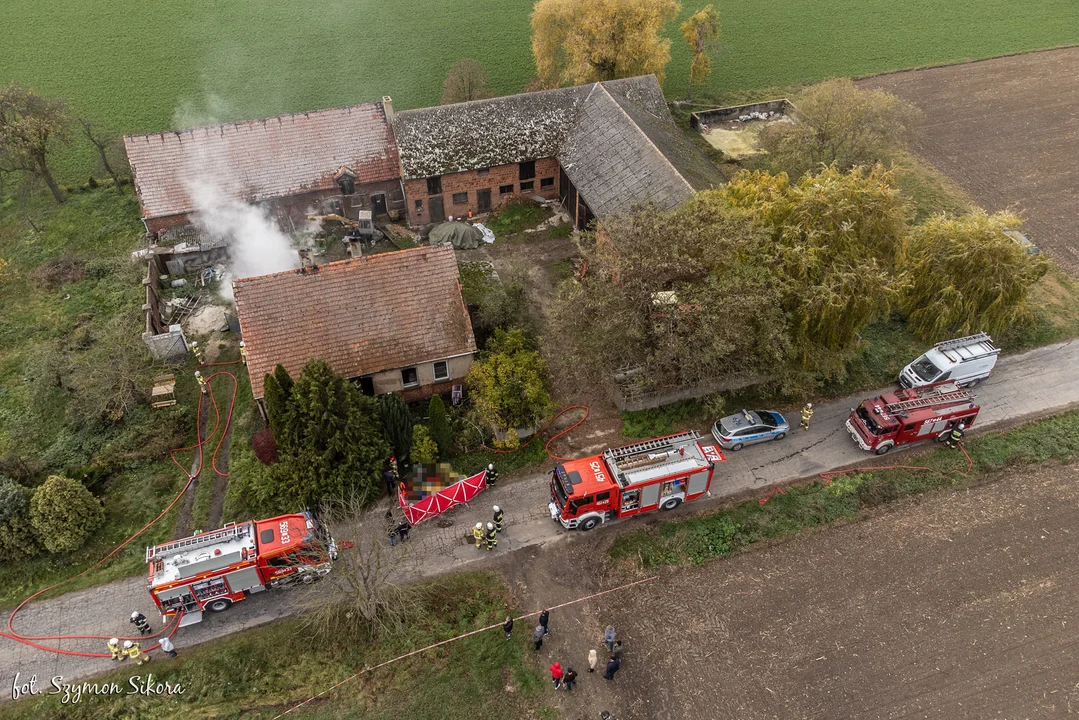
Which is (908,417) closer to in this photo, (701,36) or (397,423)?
(397,423)

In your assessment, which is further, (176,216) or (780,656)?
(176,216)

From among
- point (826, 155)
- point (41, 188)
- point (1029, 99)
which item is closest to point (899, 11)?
point (1029, 99)

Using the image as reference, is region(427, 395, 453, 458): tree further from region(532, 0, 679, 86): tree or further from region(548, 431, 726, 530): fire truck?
region(532, 0, 679, 86): tree

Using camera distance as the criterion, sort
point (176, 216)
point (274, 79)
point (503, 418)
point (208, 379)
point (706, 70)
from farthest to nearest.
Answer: point (274, 79)
point (706, 70)
point (176, 216)
point (208, 379)
point (503, 418)

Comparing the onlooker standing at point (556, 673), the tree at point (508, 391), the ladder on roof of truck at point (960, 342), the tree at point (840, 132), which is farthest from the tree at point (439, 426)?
the tree at point (840, 132)

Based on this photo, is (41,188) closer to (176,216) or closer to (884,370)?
(176,216)

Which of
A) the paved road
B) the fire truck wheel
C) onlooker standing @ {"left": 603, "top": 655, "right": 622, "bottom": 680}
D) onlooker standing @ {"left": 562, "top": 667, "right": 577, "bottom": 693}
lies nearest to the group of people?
the paved road
